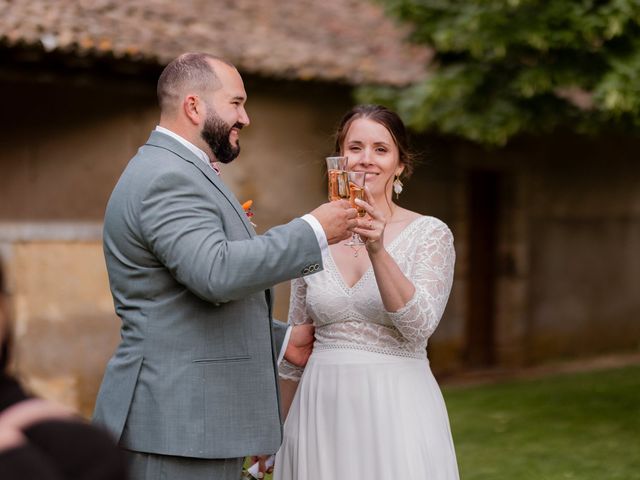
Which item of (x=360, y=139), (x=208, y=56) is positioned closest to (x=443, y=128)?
(x=360, y=139)

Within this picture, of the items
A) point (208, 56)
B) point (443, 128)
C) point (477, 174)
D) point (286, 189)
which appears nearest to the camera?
point (208, 56)

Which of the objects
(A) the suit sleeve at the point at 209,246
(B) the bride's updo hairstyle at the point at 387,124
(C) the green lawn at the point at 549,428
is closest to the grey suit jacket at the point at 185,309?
(A) the suit sleeve at the point at 209,246

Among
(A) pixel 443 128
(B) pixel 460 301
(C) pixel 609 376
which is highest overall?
(A) pixel 443 128

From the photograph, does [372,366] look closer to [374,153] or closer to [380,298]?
[380,298]

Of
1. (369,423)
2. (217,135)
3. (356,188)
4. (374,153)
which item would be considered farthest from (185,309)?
(374,153)

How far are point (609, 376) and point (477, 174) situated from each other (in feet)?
10.00

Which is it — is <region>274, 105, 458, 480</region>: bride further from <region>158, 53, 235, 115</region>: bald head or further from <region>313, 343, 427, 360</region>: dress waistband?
<region>158, 53, 235, 115</region>: bald head

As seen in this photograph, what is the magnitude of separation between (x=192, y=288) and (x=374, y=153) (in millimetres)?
1119

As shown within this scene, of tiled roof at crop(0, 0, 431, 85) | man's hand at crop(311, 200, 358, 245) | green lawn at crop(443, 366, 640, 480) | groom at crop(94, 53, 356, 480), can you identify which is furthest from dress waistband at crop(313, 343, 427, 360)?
tiled roof at crop(0, 0, 431, 85)

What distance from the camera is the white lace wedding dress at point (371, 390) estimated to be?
365cm

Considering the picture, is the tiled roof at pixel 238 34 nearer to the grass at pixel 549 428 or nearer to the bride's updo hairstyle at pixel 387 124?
the grass at pixel 549 428

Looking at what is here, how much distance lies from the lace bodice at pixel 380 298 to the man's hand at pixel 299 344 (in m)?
0.04

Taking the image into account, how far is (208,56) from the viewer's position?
3.27 meters

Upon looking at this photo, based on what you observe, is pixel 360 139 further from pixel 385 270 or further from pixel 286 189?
pixel 286 189
